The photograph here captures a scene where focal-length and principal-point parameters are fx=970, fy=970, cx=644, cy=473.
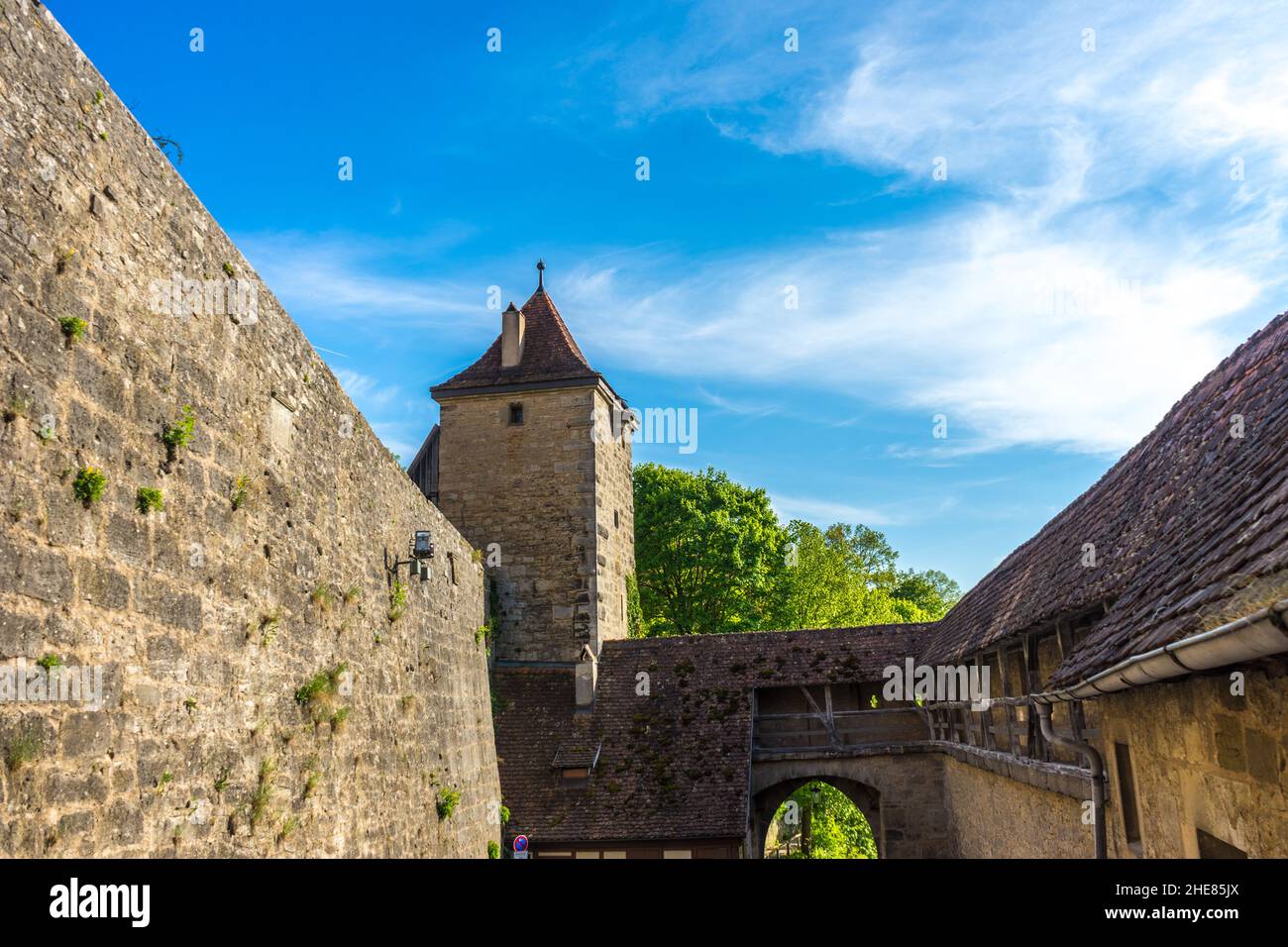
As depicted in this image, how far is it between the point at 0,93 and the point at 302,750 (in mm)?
4603

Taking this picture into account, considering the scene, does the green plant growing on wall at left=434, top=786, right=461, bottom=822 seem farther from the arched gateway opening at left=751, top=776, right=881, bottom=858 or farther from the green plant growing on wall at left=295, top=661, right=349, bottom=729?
the arched gateway opening at left=751, top=776, right=881, bottom=858

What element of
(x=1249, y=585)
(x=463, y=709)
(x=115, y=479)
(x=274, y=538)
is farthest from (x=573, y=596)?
(x=1249, y=585)

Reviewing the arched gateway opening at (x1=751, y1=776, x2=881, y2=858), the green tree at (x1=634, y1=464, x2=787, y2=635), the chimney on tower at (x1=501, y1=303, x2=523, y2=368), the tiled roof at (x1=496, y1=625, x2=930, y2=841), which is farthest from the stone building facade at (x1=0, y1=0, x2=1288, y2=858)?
the green tree at (x1=634, y1=464, x2=787, y2=635)

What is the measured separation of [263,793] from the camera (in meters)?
6.31

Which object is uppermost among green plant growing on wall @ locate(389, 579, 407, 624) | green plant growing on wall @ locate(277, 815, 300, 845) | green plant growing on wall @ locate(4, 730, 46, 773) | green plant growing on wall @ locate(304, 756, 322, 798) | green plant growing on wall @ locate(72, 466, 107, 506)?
green plant growing on wall @ locate(72, 466, 107, 506)

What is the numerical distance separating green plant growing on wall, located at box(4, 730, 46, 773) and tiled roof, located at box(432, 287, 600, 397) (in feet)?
57.7

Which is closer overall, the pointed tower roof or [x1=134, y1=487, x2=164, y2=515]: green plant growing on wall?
[x1=134, y1=487, x2=164, y2=515]: green plant growing on wall

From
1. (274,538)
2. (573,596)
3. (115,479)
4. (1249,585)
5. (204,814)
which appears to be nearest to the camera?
(1249,585)

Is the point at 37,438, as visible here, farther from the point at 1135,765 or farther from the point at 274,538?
the point at 1135,765

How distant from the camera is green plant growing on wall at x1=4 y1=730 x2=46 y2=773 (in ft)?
13.2

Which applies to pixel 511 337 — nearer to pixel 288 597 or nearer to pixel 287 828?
pixel 288 597

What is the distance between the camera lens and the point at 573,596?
2058 cm

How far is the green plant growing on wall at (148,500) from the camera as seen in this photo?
5.14m

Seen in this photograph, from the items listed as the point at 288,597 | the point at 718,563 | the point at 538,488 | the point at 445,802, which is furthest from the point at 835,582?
the point at 288,597
